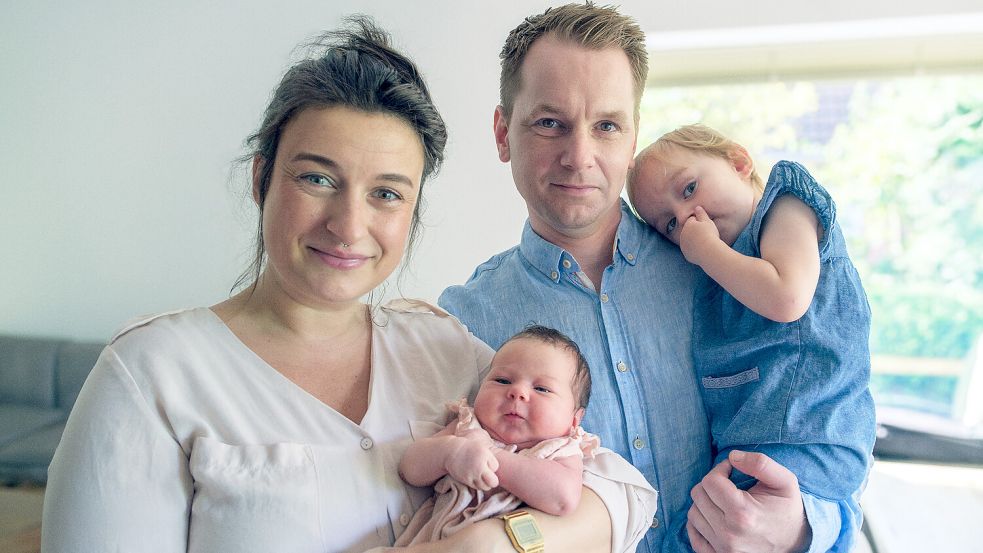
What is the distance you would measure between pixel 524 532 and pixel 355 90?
2.57 ft

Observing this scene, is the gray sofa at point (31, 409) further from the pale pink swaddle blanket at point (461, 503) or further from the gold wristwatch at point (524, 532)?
the gold wristwatch at point (524, 532)

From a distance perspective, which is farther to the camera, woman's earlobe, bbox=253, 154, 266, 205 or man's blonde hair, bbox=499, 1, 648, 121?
man's blonde hair, bbox=499, 1, 648, 121

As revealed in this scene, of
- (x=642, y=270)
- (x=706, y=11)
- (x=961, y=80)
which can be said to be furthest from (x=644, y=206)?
(x=961, y=80)

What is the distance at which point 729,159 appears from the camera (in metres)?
1.75

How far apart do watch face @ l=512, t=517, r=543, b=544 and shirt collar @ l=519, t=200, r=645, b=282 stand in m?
0.70

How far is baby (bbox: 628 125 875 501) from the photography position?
148 cm

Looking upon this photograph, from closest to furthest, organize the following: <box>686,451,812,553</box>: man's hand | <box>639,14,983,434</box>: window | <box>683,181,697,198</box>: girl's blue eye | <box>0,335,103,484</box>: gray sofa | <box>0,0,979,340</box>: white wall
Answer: <box>686,451,812,553</box>: man's hand < <box>683,181,697,198</box>: girl's blue eye < <box>0,335,103,484</box>: gray sofa < <box>0,0,979,340</box>: white wall < <box>639,14,983,434</box>: window

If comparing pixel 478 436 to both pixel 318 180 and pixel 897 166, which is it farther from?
pixel 897 166

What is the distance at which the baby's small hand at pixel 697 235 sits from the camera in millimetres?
1588

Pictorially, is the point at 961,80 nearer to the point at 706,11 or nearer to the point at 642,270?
the point at 706,11

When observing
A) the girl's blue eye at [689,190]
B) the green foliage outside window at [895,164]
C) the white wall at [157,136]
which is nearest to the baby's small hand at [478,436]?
the girl's blue eye at [689,190]

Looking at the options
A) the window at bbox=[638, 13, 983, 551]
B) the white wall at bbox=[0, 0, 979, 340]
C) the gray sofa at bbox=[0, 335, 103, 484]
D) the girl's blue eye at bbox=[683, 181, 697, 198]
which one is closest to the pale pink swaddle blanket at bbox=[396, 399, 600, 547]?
the girl's blue eye at bbox=[683, 181, 697, 198]

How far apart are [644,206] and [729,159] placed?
22cm

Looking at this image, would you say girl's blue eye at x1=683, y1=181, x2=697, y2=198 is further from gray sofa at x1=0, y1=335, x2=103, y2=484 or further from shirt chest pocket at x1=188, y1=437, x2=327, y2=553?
gray sofa at x1=0, y1=335, x2=103, y2=484
